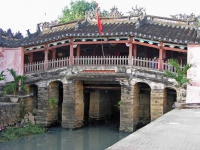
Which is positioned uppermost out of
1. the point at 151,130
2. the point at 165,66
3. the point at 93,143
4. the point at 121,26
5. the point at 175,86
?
the point at 121,26

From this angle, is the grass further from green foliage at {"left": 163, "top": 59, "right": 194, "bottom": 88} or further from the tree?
the tree

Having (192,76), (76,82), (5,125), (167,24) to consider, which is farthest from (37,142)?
(167,24)

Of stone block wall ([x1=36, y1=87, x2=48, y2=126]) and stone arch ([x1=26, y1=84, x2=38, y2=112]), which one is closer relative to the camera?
stone block wall ([x1=36, y1=87, x2=48, y2=126])

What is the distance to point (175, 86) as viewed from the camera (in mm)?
14203

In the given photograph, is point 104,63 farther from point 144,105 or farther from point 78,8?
point 78,8

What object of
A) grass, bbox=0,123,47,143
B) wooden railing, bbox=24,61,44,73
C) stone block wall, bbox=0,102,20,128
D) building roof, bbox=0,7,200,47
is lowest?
grass, bbox=0,123,47,143

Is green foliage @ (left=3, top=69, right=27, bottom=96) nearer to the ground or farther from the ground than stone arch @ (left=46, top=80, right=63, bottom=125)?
farther from the ground

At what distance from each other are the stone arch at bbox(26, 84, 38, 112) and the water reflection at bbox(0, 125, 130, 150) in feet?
7.05

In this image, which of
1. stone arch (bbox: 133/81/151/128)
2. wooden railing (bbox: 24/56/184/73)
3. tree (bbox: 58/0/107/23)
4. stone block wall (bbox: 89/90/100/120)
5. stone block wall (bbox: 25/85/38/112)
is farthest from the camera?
tree (bbox: 58/0/107/23)

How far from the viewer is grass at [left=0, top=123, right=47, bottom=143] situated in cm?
1338

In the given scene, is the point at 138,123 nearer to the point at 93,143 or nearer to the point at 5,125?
the point at 93,143

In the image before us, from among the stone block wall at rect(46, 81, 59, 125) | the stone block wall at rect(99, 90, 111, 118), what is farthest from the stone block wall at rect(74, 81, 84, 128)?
the stone block wall at rect(99, 90, 111, 118)

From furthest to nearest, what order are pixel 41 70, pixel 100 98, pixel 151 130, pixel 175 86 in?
pixel 100 98
pixel 41 70
pixel 175 86
pixel 151 130

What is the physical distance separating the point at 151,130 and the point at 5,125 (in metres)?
9.46
